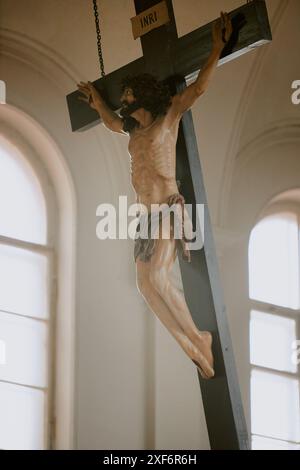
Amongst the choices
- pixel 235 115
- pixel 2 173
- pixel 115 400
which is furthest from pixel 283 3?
pixel 115 400

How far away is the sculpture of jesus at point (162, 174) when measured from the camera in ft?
23.5

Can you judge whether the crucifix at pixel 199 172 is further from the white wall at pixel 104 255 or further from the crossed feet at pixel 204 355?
the white wall at pixel 104 255

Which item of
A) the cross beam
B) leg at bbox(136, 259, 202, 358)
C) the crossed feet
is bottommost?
the crossed feet

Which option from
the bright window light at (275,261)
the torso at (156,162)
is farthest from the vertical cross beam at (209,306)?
the bright window light at (275,261)

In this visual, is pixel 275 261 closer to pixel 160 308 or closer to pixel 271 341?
pixel 271 341

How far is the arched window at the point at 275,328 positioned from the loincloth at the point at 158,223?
Answer: 3.87 m

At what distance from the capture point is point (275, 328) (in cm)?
1138

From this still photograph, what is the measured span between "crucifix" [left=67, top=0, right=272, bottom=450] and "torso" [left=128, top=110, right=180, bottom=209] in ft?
0.34

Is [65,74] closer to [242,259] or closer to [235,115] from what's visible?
[235,115]

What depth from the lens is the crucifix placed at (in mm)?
7137

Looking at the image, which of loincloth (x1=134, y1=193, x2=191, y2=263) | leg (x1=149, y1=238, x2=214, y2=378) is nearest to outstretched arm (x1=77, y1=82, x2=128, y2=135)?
loincloth (x1=134, y1=193, x2=191, y2=263)

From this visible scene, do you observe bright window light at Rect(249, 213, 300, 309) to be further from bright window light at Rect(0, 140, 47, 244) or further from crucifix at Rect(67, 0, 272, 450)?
crucifix at Rect(67, 0, 272, 450)

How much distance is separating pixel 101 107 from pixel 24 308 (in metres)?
2.21

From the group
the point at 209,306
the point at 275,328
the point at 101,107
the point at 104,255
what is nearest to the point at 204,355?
the point at 209,306
